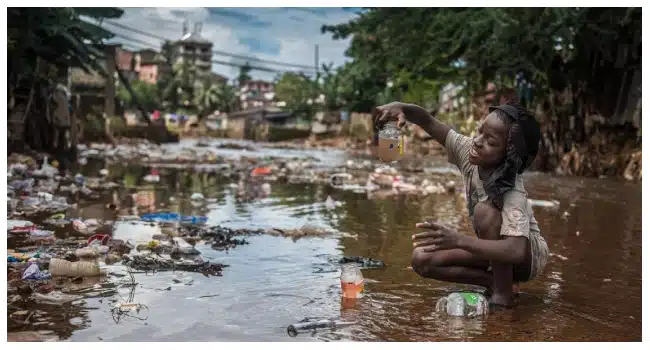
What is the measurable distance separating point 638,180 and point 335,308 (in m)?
11.3

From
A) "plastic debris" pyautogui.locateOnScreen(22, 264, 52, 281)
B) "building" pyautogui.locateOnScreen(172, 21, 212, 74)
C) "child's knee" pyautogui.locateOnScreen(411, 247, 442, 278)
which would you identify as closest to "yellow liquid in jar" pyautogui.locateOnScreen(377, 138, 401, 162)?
"child's knee" pyautogui.locateOnScreen(411, 247, 442, 278)

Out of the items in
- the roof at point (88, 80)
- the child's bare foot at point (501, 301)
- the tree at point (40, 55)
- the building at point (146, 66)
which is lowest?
the child's bare foot at point (501, 301)

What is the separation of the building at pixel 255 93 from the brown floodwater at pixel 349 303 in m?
85.8

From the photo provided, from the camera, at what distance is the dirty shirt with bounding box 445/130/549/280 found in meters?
3.26

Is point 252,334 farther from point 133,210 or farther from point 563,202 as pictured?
point 563,202

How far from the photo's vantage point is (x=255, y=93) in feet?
328

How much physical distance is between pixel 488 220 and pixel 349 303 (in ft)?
2.31

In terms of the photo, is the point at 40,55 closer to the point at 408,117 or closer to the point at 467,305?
the point at 408,117

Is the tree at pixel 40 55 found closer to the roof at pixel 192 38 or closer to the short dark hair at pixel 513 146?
the short dark hair at pixel 513 146

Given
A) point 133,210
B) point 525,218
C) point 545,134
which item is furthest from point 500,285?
point 545,134

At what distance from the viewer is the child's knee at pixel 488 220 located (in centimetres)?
333

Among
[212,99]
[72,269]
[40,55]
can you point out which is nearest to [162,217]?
[72,269]

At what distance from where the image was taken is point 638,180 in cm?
1338

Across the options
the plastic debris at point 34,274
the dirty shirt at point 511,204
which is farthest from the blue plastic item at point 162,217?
the dirty shirt at point 511,204
